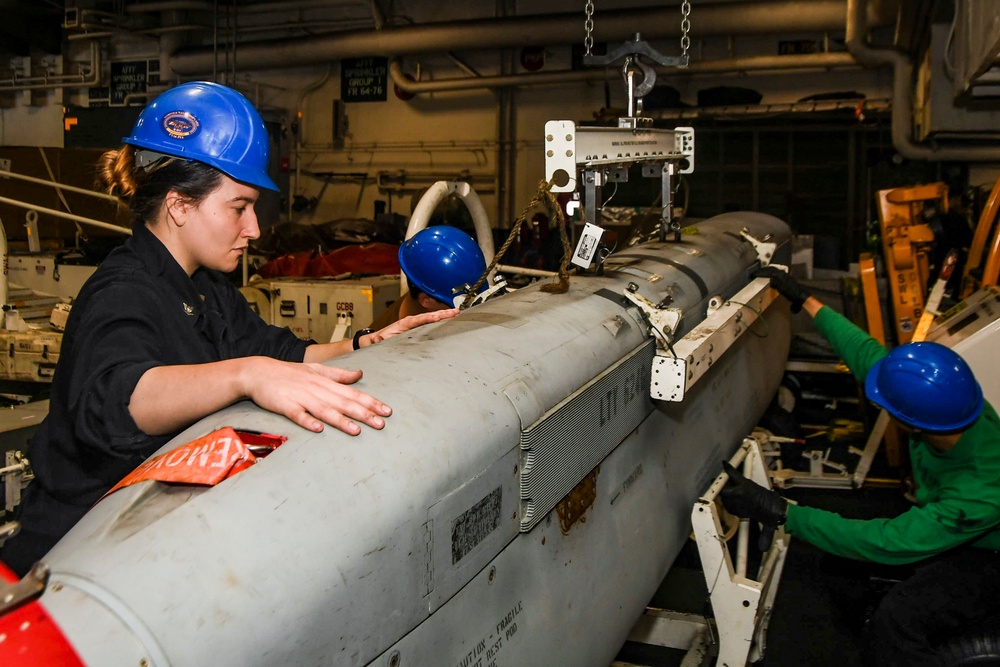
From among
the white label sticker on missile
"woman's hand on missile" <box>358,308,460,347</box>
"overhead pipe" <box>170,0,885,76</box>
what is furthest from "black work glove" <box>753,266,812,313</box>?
"overhead pipe" <box>170,0,885,76</box>

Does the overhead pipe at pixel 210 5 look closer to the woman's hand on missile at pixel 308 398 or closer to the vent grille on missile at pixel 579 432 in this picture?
the vent grille on missile at pixel 579 432

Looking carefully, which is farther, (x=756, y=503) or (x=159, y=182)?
(x=756, y=503)

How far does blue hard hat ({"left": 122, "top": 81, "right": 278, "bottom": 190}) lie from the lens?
1407 millimetres

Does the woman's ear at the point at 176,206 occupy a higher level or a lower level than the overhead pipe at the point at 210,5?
lower

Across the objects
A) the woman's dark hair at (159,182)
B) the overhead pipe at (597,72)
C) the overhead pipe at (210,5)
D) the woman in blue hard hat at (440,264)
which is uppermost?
the overhead pipe at (210,5)

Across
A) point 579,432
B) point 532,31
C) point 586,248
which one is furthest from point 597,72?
point 579,432

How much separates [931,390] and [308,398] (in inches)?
75.2

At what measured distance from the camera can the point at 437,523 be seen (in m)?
1.25

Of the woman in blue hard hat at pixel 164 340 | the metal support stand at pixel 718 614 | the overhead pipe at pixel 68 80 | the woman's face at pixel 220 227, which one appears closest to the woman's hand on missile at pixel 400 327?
the woman in blue hard hat at pixel 164 340

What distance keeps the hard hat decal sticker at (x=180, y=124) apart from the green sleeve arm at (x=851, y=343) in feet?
7.97

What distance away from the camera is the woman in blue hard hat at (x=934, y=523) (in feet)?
7.72

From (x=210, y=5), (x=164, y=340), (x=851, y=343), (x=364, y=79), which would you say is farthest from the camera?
(x=364, y=79)

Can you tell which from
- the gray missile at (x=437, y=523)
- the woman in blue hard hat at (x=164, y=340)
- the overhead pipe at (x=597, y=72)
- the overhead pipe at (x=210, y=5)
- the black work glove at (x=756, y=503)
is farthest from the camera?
the overhead pipe at (x=210, y=5)

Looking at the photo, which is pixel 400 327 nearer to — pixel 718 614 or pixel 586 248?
pixel 586 248
